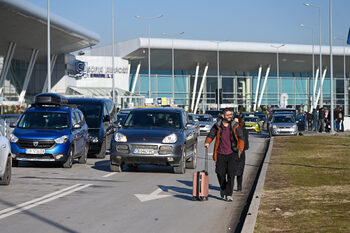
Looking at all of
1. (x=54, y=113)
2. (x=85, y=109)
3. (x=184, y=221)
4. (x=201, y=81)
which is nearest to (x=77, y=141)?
(x=54, y=113)

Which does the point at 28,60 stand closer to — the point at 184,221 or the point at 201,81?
the point at 201,81

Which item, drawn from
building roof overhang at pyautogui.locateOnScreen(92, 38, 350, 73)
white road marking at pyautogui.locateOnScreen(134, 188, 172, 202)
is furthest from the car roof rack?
building roof overhang at pyautogui.locateOnScreen(92, 38, 350, 73)

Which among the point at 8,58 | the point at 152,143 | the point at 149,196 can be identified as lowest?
the point at 149,196

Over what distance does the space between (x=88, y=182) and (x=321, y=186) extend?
5068 mm

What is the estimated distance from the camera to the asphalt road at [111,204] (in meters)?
9.56

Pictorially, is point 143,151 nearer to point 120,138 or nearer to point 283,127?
point 120,138

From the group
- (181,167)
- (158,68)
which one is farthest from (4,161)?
(158,68)

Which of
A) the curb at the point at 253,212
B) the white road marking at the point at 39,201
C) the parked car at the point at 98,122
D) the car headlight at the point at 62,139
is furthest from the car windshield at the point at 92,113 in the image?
the curb at the point at 253,212

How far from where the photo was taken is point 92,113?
25.1 metres

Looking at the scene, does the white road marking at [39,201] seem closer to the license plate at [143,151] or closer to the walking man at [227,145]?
the license plate at [143,151]

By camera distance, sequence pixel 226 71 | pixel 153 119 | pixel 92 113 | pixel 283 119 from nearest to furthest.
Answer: pixel 153 119 → pixel 92 113 → pixel 283 119 → pixel 226 71

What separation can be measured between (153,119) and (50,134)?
2857 mm

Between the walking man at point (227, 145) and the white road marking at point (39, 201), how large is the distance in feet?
9.66

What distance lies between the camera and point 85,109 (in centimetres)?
2548
